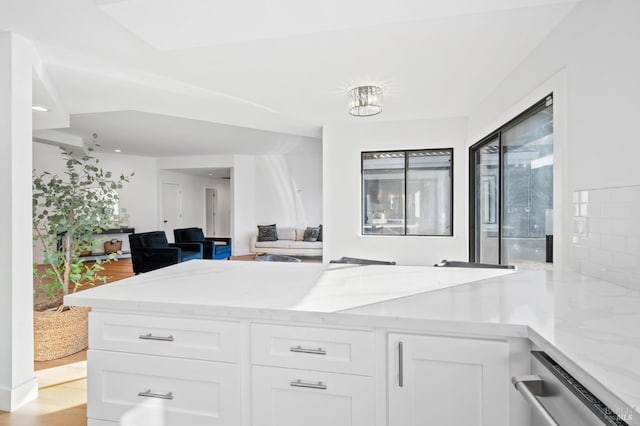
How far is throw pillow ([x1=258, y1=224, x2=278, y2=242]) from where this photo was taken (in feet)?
27.8

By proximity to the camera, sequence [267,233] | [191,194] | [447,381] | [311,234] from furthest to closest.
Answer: [191,194] < [267,233] < [311,234] < [447,381]

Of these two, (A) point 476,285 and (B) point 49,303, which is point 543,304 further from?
(B) point 49,303

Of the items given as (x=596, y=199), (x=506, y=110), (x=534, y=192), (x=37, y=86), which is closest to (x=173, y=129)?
(x=37, y=86)

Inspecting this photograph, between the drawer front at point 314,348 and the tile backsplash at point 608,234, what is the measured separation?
1.13m

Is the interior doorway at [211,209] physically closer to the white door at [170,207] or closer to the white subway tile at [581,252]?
the white door at [170,207]

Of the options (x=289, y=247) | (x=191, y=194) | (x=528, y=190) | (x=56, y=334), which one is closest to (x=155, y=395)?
(x=56, y=334)

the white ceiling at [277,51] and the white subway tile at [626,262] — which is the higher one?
the white ceiling at [277,51]

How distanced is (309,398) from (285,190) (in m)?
8.07

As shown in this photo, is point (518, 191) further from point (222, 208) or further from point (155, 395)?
point (222, 208)

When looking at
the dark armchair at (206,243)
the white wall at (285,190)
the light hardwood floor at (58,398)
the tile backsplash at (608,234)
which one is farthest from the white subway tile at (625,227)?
the white wall at (285,190)

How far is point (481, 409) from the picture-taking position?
3.29ft

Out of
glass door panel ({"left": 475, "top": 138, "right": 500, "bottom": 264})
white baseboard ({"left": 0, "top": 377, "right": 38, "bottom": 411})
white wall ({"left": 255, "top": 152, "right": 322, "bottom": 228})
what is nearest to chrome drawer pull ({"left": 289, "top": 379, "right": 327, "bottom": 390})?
white baseboard ({"left": 0, "top": 377, "right": 38, "bottom": 411})

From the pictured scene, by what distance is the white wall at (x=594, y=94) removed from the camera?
4.79 ft

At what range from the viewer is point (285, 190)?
905 centimetres
